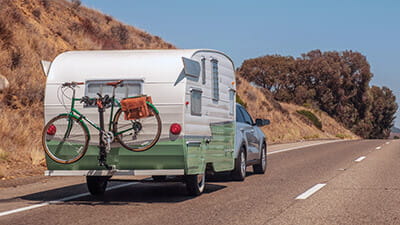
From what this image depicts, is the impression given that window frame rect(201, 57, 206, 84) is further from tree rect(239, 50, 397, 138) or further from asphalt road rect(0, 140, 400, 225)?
tree rect(239, 50, 397, 138)

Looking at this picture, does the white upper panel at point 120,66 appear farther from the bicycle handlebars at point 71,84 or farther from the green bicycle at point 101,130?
the green bicycle at point 101,130

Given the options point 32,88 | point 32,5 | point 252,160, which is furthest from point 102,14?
point 252,160

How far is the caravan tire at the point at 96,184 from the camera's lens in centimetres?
1123

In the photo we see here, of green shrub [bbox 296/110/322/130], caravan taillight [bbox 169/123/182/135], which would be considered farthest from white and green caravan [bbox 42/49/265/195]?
green shrub [bbox 296/110/322/130]

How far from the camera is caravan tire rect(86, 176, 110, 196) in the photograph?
11234 millimetres

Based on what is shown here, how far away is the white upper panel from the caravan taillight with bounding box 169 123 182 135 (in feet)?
2.41

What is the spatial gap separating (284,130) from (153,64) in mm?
40229

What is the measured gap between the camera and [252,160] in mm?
14922

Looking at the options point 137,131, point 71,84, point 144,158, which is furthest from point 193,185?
point 71,84

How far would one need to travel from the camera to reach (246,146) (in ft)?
46.9

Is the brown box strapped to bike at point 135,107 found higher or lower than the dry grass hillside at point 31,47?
lower

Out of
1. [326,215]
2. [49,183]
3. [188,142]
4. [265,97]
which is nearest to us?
[326,215]

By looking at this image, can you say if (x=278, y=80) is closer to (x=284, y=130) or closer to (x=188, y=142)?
(x=284, y=130)

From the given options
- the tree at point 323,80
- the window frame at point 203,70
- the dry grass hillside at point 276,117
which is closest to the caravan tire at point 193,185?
the window frame at point 203,70
